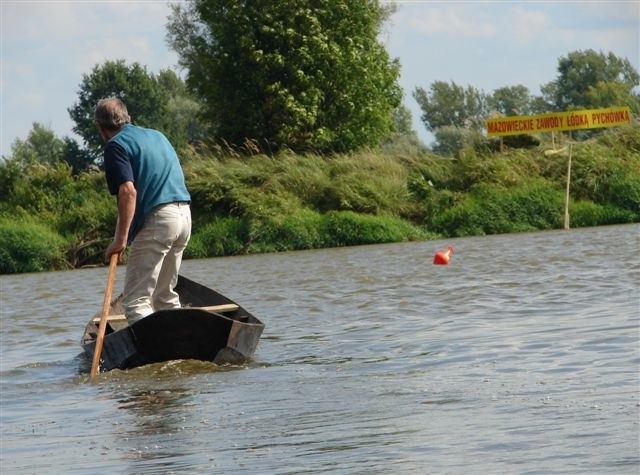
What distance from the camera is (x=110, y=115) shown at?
1073 cm

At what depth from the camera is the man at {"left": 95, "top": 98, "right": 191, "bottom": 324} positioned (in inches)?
415

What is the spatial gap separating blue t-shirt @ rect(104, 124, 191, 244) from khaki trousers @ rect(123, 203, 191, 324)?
8 centimetres

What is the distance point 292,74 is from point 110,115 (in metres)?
32.1

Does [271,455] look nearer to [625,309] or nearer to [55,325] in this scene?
[625,309]

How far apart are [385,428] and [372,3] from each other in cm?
4117

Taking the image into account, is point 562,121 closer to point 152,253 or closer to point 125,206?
point 152,253

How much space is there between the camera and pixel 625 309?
1189 cm

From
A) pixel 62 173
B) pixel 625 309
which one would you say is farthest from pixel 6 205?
pixel 625 309

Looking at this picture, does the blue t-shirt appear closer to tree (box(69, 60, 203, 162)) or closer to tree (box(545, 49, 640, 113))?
tree (box(69, 60, 203, 162))

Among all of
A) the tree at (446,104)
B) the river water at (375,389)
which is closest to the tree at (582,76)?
the tree at (446,104)

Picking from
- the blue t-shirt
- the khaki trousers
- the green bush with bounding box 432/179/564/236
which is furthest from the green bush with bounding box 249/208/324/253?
the blue t-shirt

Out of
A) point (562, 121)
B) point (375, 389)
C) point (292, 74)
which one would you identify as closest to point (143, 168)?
point (375, 389)

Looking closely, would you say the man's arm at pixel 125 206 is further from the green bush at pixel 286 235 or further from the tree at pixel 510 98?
the tree at pixel 510 98

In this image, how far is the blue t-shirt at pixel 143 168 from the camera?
10539 mm
